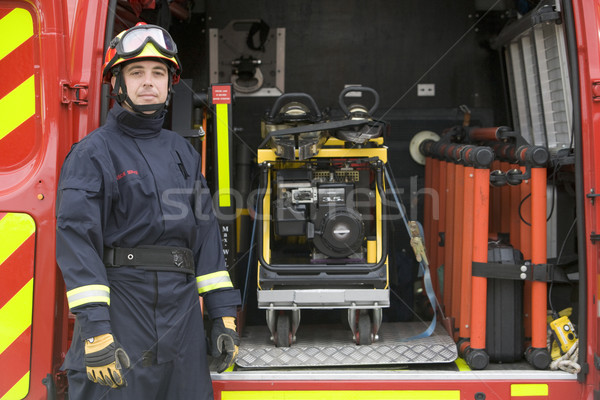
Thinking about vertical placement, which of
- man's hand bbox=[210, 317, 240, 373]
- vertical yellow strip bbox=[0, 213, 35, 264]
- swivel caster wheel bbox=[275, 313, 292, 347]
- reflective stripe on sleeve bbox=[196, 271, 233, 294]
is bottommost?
swivel caster wheel bbox=[275, 313, 292, 347]

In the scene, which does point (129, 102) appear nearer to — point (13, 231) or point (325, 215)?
point (13, 231)

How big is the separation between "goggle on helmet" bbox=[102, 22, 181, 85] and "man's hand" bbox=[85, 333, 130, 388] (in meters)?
1.10

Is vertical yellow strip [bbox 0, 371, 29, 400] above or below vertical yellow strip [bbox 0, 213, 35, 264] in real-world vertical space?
below

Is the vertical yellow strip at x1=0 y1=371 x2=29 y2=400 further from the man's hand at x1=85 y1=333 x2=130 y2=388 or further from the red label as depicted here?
the red label

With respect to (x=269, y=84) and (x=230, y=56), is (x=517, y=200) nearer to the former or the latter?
(x=269, y=84)

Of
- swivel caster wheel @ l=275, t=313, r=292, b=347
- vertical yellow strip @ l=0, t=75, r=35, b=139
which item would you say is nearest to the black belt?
vertical yellow strip @ l=0, t=75, r=35, b=139

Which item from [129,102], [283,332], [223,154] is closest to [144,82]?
[129,102]

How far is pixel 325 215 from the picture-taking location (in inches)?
136

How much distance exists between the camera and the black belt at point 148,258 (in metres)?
2.43

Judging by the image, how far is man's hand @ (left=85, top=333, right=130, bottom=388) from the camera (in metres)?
2.23

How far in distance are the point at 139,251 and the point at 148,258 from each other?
44 mm

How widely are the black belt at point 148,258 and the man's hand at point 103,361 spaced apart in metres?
0.30

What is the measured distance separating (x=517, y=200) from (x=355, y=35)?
6.18ft

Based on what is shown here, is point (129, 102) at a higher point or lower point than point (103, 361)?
higher
